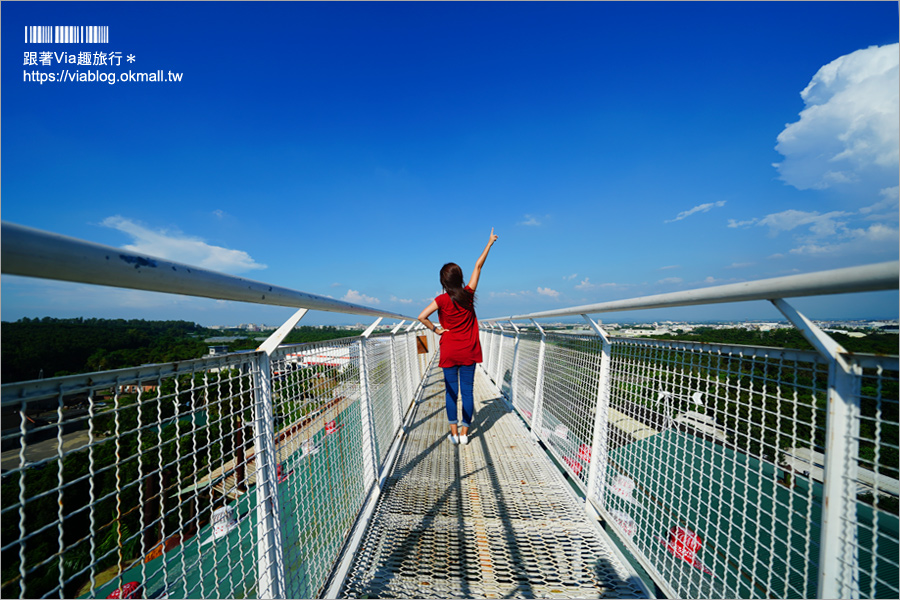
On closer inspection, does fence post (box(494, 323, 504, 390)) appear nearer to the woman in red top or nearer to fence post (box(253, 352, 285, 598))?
the woman in red top

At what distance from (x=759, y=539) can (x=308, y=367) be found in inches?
72.4

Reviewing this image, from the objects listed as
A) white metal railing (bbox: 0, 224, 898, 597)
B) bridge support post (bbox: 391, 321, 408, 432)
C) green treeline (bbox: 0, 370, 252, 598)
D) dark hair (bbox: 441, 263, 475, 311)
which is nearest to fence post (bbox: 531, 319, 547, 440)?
dark hair (bbox: 441, 263, 475, 311)

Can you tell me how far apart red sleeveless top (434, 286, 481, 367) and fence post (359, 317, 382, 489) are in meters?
0.82

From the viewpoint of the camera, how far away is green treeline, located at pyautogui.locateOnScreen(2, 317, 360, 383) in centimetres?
120

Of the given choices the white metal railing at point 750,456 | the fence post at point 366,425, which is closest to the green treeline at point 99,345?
the fence post at point 366,425

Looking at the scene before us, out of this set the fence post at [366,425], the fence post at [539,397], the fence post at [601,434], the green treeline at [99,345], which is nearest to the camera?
the green treeline at [99,345]

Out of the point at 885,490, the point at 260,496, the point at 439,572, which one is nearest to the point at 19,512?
the point at 260,496

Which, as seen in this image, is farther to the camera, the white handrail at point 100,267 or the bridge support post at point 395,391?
the bridge support post at point 395,391

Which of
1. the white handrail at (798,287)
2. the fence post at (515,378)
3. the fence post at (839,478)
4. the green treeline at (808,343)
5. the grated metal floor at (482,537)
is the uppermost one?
the white handrail at (798,287)

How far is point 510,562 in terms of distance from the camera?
173 cm

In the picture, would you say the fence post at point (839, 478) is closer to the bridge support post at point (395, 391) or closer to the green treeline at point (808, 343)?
the green treeline at point (808, 343)

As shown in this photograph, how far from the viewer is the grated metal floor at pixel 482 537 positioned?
1.58 meters

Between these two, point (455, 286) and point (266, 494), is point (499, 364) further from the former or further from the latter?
point (266, 494)

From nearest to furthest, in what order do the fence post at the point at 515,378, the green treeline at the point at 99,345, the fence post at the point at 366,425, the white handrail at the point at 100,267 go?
the white handrail at the point at 100,267
the green treeline at the point at 99,345
the fence post at the point at 366,425
the fence post at the point at 515,378
